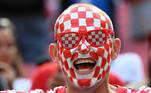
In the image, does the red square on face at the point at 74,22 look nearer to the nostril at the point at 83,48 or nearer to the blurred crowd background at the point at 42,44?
the nostril at the point at 83,48

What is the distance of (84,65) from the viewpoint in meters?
4.61

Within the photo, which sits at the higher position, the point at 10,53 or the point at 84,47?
the point at 84,47

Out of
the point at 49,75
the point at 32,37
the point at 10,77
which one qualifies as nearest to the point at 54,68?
the point at 49,75

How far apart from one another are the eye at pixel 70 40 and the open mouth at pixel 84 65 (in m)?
0.14

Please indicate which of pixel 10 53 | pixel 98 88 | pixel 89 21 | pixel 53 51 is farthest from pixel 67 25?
pixel 10 53

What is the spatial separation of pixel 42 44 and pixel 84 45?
596 centimetres

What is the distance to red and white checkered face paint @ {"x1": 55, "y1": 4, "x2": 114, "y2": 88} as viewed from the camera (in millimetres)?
4566

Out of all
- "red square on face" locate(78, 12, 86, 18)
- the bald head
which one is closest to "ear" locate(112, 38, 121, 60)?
the bald head

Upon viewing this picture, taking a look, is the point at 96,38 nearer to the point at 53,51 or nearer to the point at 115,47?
the point at 115,47

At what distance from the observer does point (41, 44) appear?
10.4 m

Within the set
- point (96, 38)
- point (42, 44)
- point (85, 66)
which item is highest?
point (96, 38)

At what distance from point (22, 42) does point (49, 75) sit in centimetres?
308

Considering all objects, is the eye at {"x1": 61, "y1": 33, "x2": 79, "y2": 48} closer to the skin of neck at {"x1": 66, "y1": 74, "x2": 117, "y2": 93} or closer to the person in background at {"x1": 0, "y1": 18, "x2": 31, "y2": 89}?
the skin of neck at {"x1": 66, "y1": 74, "x2": 117, "y2": 93}

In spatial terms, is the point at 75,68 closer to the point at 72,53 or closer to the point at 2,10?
the point at 72,53
